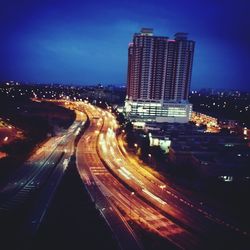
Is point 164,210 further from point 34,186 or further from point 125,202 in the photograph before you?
point 34,186

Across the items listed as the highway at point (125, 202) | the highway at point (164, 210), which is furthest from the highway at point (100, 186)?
the highway at point (164, 210)

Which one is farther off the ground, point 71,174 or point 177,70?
point 177,70

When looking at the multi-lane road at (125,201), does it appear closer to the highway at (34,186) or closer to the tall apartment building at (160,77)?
the highway at (34,186)

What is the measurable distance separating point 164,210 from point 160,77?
210ft

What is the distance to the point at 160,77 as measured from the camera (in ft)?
296

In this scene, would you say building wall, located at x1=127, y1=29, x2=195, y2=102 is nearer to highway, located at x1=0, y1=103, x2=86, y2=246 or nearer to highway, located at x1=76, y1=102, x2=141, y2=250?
highway, located at x1=76, y1=102, x2=141, y2=250

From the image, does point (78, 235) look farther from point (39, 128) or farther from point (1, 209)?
point (39, 128)

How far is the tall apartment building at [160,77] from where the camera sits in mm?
89125

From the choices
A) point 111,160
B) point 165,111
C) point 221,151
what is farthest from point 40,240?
point 165,111

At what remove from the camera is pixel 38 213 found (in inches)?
1089

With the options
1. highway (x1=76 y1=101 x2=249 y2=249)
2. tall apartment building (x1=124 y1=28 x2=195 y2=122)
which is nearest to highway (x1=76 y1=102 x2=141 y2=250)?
highway (x1=76 y1=101 x2=249 y2=249)

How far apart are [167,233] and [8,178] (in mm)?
19872

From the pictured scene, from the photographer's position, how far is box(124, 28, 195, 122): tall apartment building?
89.1 meters

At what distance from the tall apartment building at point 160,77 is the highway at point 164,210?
46.8 m
